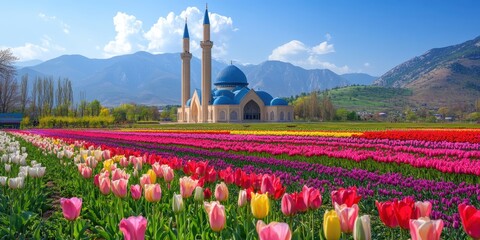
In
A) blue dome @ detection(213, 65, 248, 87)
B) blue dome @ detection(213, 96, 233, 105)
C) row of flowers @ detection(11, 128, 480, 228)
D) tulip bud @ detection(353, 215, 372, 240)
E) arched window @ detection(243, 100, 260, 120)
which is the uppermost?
blue dome @ detection(213, 65, 248, 87)

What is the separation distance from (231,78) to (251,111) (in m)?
10.6

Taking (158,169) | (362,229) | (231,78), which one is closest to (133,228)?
(362,229)

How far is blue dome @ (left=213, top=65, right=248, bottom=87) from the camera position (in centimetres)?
8844

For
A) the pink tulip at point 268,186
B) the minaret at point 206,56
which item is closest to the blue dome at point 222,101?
the minaret at point 206,56

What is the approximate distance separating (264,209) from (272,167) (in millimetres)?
7303

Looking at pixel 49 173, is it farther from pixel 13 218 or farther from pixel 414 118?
pixel 414 118

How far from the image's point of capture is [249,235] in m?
3.27

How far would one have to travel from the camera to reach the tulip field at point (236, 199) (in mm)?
2666

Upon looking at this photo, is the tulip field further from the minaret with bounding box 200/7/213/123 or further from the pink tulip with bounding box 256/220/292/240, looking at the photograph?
the minaret with bounding box 200/7/213/123

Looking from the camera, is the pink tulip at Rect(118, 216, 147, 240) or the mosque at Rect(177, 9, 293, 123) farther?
the mosque at Rect(177, 9, 293, 123)

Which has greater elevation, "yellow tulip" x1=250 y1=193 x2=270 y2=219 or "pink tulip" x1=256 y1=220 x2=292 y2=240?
"pink tulip" x1=256 y1=220 x2=292 y2=240

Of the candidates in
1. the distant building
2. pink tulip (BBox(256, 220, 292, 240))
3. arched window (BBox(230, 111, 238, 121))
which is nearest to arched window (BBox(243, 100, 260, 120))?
arched window (BBox(230, 111, 238, 121))

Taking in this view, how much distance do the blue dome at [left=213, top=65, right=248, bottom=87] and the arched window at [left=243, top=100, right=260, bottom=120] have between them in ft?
28.6

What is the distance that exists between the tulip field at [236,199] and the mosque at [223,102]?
63274 millimetres
